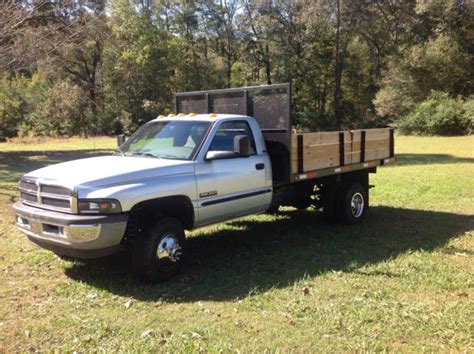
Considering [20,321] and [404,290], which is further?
[404,290]

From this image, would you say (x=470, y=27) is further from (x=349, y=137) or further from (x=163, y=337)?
(x=163, y=337)

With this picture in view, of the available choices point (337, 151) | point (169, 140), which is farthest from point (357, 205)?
point (169, 140)

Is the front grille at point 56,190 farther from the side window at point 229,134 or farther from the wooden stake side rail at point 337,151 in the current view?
the wooden stake side rail at point 337,151

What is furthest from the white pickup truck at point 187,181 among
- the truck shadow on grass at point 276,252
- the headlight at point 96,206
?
the truck shadow on grass at point 276,252

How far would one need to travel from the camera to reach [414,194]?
11945 mm

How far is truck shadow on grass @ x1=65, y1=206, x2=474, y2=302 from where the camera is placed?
5684 millimetres

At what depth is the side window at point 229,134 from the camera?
22.0 feet

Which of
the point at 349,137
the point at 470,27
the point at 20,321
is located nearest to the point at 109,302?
the point at 20,321

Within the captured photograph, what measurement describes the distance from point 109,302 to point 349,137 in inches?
200

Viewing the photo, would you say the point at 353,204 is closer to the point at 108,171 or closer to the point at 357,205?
the point at 357,205

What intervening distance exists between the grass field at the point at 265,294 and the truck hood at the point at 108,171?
1.23m

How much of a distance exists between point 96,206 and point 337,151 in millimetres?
4443

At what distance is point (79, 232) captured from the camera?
5.26 metres

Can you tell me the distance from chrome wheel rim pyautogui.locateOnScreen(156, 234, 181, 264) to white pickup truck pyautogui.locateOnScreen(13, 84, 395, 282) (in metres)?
0.01
